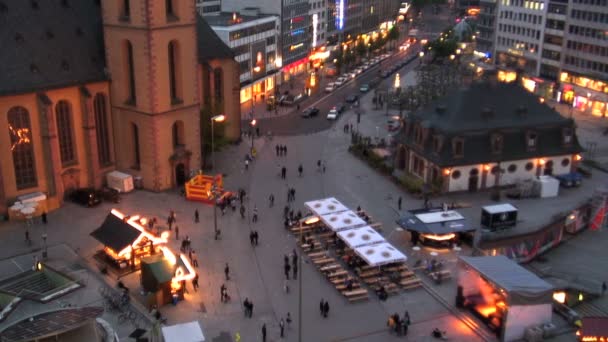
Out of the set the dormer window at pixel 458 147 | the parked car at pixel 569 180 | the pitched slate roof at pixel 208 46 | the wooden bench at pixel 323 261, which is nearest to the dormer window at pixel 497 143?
the dormer window at pixel 458 147

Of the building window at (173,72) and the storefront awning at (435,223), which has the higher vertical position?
the building window at (173,72)

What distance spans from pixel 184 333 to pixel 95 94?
36814 millimetres

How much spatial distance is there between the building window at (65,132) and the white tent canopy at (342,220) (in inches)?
1048

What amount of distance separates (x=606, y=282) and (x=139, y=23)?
47.9 meters

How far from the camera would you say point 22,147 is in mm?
67188

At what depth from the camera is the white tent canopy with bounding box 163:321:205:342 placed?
4372 centimetres

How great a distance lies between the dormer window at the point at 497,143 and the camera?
249ft

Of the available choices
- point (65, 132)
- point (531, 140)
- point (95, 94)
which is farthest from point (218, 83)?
point (531, 140)

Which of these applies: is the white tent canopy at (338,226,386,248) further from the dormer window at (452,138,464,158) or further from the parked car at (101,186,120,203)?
the parked car at (101,186,120,203)

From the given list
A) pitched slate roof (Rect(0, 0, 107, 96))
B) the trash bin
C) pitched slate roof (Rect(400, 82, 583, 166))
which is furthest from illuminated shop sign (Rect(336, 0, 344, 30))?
the trash bin

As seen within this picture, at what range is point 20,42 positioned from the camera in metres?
67.7

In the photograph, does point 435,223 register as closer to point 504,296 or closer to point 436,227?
point 436,227

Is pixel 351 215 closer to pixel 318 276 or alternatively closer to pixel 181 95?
pixel 318 276

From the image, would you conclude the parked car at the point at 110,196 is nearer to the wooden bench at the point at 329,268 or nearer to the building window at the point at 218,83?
the building window at the point at 218,83
